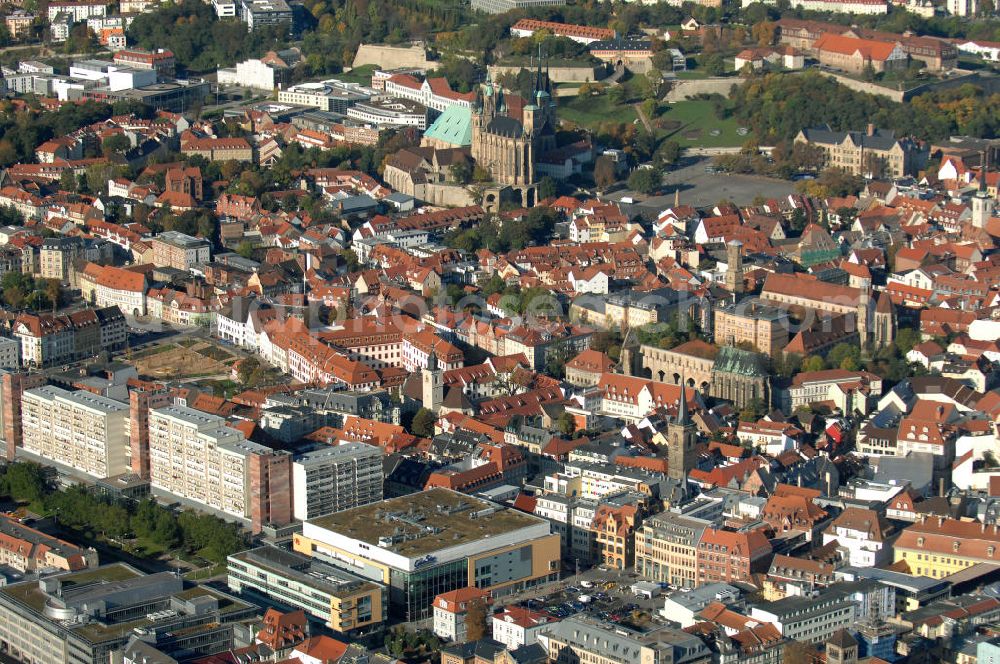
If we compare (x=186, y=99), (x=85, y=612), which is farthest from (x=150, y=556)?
(x=186, y=99)

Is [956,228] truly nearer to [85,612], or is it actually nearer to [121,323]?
[121,323]

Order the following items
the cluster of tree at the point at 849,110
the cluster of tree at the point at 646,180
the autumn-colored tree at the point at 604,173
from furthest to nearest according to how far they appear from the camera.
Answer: the cluster of tree at the point at 849,110
the autumn-colored tree at the point at 604,173
the cluster of tree at the point at 646,180

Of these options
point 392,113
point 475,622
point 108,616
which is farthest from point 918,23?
point 108,616

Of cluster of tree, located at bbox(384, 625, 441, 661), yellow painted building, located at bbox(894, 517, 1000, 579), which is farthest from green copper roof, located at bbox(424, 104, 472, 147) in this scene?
cluster of tree, located at bbox(384, 625, 441, 661)

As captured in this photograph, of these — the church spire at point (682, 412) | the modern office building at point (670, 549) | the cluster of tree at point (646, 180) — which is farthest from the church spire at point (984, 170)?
the modern office building at point (670, 549)

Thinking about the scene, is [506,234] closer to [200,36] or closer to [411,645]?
[411,645]

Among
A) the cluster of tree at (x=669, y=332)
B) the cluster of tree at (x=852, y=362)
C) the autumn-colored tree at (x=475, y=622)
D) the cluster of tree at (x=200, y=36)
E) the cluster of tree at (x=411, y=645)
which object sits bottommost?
the cluster of tree at (x=411, y=645)

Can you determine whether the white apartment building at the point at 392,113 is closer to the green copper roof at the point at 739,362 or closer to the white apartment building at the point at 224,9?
the white apartment building at the point at 224,9
